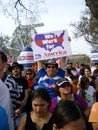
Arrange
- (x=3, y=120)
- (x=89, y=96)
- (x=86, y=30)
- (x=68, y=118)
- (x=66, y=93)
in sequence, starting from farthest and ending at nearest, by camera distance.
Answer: (x=86, y=30) < (x=89, y=96) < (x=66, y=93) < (x=3, y=120) < (x=68, y=118)

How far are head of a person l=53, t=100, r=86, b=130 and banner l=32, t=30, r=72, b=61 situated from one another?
5.05 meters

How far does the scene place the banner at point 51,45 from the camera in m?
7.61

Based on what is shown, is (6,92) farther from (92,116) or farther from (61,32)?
(61,32)

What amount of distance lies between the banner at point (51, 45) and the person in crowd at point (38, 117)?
3660 mm

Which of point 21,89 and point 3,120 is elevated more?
point 3,120

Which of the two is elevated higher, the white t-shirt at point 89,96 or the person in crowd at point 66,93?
the person in crowd at point 66,93

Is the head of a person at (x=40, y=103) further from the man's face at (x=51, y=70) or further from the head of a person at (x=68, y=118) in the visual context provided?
the man's face at (x=51, y=70)

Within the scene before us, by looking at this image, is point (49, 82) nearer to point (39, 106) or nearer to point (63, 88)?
point (63, 88)

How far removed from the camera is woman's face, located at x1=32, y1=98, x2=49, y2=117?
3822mm

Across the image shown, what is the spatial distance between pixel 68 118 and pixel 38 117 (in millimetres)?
1500

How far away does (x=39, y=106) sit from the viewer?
383cm

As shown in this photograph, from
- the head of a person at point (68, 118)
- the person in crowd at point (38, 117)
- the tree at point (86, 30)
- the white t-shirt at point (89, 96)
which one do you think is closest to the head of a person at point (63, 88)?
the person in crowd at point (38, 117)

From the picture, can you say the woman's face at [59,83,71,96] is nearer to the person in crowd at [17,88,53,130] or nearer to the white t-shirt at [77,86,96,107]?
the person in crowd at [17,88,53,130]

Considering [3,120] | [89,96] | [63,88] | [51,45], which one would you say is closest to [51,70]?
[63,88]
